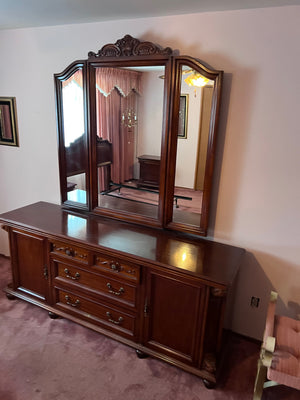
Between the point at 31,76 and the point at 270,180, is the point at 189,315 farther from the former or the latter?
the point at 31,76

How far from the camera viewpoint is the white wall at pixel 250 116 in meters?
1.74

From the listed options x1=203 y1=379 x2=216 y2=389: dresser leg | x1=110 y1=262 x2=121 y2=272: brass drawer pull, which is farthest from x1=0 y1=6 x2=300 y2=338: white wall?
x1=110 y1=262 x2=121 y2=272: brass drawer pull

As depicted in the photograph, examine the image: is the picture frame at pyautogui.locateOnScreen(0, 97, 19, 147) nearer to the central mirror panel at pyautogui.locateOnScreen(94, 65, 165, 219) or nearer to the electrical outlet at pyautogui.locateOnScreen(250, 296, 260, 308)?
the central mirror panel at pyautogui.locateOnScreen(94, 65, 165, 219)

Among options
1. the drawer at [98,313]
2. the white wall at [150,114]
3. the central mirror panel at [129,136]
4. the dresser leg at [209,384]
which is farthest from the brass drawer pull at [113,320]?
the white wall at [150,114]

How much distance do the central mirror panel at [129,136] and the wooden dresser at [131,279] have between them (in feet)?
0.74

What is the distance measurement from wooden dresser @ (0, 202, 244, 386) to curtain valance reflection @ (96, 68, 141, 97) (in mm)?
1012

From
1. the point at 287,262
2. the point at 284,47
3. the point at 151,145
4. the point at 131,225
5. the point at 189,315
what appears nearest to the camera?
the point at 284,47

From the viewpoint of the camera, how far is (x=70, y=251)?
84.5 inches

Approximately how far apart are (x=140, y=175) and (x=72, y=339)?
52.3 inches

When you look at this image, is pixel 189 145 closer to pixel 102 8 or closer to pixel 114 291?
pixel 102 8

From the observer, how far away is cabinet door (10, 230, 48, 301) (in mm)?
2311

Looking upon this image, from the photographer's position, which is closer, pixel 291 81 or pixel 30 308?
pixel 291 81

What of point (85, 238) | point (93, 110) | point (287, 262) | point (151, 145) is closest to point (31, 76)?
point (93, 110)

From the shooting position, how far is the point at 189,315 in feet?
6.06
